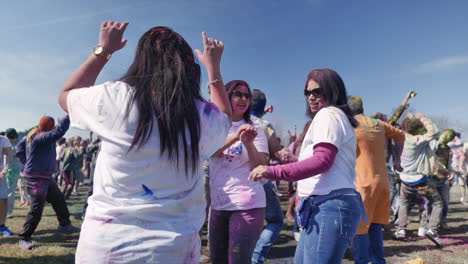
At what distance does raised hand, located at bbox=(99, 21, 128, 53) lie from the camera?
1.58 metres

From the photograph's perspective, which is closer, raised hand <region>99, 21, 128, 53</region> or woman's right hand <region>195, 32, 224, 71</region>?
raised hand <region>99, 21, 128, 53</region>

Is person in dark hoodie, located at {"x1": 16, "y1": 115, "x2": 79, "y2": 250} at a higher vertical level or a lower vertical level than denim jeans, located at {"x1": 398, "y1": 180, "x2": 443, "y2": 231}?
higher

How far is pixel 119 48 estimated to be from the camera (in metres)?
1.62

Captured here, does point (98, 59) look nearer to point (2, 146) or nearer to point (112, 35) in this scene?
point (112, 35)

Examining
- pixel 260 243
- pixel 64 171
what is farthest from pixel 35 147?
pixel 64 171

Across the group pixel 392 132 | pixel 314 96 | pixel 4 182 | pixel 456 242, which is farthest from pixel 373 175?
pixel 4 182

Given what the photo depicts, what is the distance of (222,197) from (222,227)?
0.86 ft

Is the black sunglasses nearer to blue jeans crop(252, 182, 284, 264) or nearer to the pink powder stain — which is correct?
blue jeans crop(252, 182, 284, 264)

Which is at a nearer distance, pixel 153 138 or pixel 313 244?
pixel 153 138

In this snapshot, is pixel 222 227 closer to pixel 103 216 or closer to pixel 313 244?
pixel 313 244

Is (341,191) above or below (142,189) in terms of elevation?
below

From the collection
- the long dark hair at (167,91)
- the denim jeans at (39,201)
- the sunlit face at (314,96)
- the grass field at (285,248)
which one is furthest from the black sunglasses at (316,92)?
the denim jeans at (39,201)

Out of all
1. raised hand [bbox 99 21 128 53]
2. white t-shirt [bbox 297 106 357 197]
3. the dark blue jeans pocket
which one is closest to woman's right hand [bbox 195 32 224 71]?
raised hand [bbox 99 21 128 53]

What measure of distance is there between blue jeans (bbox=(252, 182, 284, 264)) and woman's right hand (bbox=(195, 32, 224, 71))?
8.40 feet
